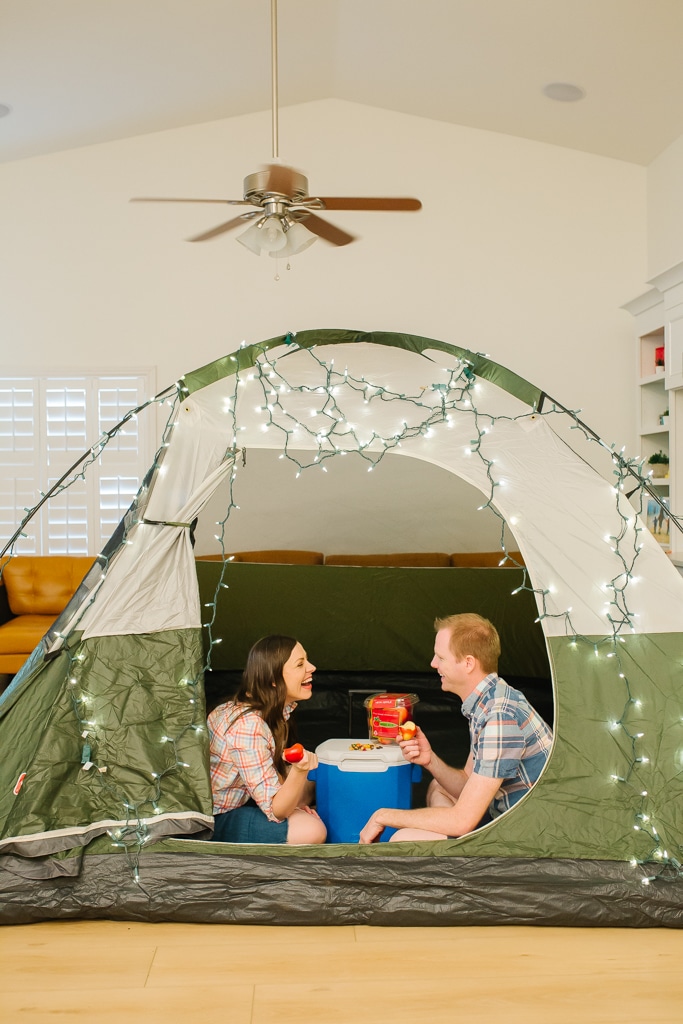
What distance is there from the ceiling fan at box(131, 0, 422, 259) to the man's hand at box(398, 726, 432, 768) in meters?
1.70

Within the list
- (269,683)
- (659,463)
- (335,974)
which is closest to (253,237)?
(269,683)

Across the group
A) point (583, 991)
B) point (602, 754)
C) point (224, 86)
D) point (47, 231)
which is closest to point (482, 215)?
point (224, 86)

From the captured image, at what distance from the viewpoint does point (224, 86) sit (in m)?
5.08

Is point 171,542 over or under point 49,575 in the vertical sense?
over

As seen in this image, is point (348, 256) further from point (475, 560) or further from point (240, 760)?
point (240, 760)

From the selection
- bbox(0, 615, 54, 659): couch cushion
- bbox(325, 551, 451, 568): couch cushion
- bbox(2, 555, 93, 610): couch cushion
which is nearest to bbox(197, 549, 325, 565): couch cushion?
bbox(325, 551, 451, 568): couch cushion

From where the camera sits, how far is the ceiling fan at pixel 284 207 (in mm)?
2848

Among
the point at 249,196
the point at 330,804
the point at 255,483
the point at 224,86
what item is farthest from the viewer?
the point at 224,86

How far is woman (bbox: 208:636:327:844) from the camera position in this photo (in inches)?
96.3

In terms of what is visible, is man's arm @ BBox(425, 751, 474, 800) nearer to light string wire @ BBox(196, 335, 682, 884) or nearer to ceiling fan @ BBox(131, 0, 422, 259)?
light string wire @ BBox(196, 335, 682, 884)

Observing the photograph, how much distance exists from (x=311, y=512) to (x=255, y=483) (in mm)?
343

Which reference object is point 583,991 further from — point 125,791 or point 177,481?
point 177,481

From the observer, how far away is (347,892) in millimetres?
2264

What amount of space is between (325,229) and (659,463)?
2.68 metres
